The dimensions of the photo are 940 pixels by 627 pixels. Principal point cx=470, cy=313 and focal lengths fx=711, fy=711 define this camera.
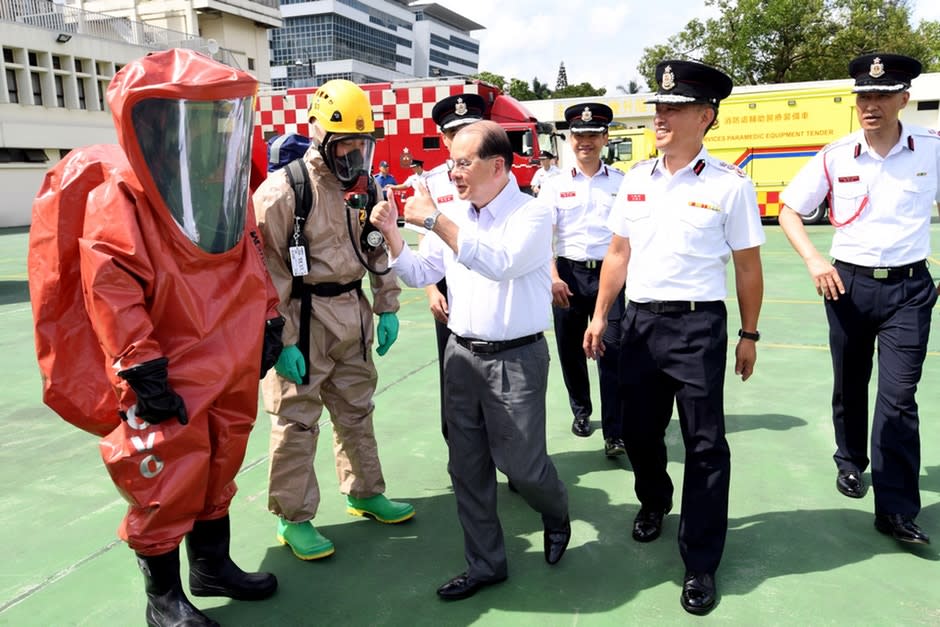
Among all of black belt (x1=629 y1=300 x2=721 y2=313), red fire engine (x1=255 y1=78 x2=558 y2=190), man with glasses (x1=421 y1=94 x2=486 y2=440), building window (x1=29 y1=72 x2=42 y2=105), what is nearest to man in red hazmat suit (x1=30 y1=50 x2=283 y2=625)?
man with glasses (x1=421 y1=94 x2=486 y2=440)

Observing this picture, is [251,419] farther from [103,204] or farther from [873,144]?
[873,144]

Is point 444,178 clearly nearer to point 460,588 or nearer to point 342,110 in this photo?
point 342,110

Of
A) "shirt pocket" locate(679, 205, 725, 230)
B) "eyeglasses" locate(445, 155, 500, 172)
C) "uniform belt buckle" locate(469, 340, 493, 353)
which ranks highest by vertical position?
"eyeglasses" locate(445, 155, 500, 172)

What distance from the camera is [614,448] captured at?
3703mm

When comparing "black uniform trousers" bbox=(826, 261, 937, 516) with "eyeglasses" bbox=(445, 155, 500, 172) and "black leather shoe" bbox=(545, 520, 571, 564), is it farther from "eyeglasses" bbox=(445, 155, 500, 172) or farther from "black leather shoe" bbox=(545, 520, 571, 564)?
"eyeglasses" bbox=(445, 155, 500, 172)

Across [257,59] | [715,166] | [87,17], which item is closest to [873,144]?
[715,166]

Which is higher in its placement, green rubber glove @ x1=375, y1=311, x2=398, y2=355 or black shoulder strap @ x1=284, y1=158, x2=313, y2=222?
black shoulder strap @ x1=284, y1=158, x2=313, y2=222

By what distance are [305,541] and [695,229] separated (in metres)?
1.89

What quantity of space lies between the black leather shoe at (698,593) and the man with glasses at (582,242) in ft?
4.80

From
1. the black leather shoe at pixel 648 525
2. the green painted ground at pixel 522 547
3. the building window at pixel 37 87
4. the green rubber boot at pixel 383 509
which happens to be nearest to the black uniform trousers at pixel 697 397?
the green painted ground at pixel 522 547

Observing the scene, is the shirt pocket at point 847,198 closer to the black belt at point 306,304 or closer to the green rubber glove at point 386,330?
the green rubber glove at point 386,330

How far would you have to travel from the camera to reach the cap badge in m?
2.46

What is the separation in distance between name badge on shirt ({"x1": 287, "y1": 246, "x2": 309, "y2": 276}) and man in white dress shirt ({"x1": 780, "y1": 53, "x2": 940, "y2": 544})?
6.69 feet

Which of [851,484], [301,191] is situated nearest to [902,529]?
[851,484]
